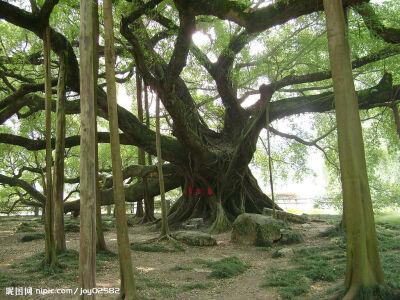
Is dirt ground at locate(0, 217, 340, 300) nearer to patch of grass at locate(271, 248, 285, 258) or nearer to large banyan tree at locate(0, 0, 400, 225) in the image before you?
patch of grass at locate(271, 248, 285, 258)

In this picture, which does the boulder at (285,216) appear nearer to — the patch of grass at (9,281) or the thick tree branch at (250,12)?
the thick tree branch at (250,12)

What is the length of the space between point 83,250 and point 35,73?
427 inches

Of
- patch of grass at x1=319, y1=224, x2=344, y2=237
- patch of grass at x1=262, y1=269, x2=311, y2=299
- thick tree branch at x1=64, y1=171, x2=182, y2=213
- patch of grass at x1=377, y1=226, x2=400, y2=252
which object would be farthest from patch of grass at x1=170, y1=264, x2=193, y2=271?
thick tree branch at x1=64, y1=171, x2=182, y2=213

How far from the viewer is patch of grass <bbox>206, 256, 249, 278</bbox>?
683cm

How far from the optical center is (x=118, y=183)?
5082 millimetres

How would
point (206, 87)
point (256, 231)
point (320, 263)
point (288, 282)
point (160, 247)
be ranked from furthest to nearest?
point (206, 87), point (256, 231), point (160, 247), point (320, 263), point (288, 282)

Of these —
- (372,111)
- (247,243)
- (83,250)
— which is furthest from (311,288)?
(372,111)

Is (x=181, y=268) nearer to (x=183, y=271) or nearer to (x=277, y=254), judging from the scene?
(x=183, y=271)

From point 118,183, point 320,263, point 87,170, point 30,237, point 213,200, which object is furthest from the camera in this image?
point 213,200

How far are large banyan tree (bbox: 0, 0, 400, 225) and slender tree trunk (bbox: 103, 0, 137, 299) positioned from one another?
2.83 meters

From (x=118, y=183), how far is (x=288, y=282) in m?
3.02

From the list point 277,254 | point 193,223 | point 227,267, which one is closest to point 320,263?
point 277,254

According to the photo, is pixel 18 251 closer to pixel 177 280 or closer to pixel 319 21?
pixel 177 280

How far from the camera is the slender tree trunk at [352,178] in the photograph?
15.3 feet
